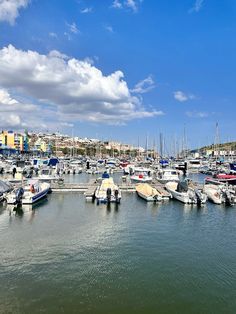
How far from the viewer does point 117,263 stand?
2027cm

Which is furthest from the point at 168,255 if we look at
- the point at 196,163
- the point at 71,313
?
the point at 196,163

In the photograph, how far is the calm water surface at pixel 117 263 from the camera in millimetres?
15398

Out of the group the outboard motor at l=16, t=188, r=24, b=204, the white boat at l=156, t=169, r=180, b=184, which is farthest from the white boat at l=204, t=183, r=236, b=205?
the outboard motor at l=16, t=188, r=24, b=204

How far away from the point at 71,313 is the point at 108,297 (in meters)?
2.28

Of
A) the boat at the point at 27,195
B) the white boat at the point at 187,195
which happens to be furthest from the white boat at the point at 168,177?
the boat at the point at 27,195

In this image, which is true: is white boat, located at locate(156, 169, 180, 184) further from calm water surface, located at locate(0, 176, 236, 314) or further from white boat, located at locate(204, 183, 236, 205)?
calm water surface, located at locate(0, 176, 236, 314)

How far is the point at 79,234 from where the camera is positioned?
1062 inches

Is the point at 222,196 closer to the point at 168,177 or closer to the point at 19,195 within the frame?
the point at 168,177

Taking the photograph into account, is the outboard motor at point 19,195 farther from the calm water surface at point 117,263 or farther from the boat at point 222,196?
the boat at point 222,196

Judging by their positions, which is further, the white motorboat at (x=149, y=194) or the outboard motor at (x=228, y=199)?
the white motorboat at (x=149, y=194)

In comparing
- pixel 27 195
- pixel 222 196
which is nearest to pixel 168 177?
pixel 222 196

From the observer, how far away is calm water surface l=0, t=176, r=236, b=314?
1540 centimetres

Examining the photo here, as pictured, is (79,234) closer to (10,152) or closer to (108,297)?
(108,297)

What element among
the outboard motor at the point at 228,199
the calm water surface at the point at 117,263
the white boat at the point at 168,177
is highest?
the white boat at the point at 168,177
